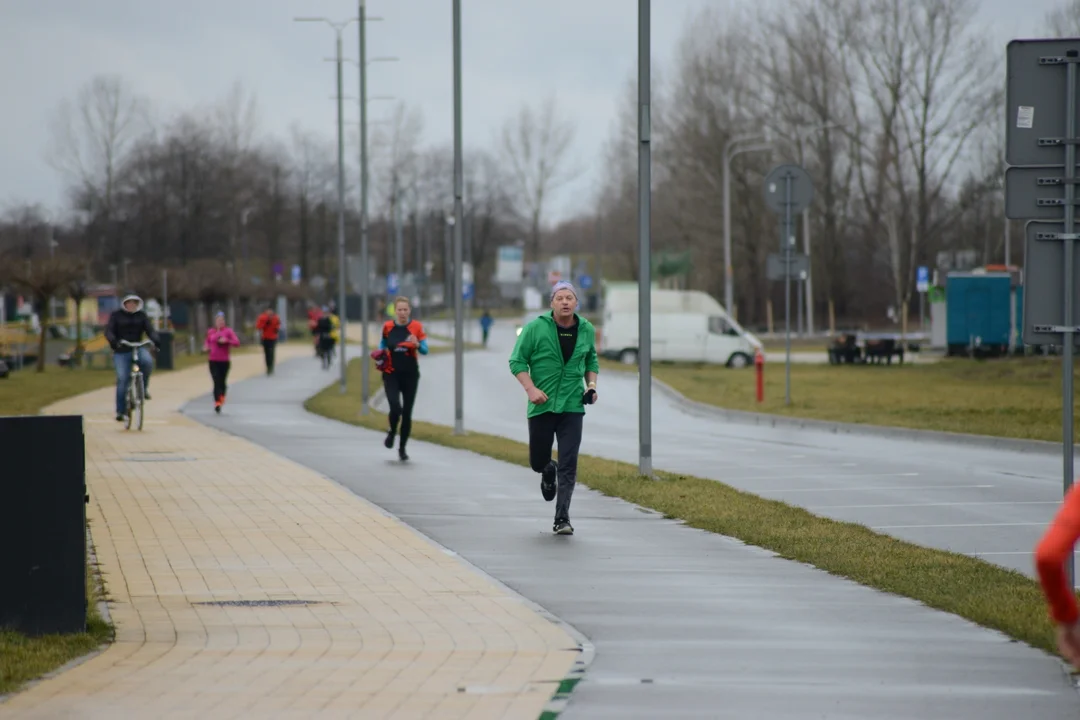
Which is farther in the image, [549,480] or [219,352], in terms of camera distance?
[219,352]

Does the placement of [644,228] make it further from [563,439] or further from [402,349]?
[563,439]

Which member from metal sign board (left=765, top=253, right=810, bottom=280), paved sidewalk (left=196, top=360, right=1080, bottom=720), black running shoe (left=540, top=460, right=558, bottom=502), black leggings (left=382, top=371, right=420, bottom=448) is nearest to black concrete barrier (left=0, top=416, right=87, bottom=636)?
paved sidewalk (left=196, top=360, right=1080, bottom=720)

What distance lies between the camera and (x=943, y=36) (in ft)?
205

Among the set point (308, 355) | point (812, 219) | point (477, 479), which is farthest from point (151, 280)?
point (477, 479)

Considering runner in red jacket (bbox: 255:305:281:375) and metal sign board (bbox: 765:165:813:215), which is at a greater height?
metal sign board (bbox: 765:165:813:215)

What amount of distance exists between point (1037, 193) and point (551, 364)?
3847mm

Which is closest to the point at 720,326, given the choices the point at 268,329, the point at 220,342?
the point at 268,329

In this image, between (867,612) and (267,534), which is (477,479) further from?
(867,612)

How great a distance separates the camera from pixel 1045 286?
28.2 feet

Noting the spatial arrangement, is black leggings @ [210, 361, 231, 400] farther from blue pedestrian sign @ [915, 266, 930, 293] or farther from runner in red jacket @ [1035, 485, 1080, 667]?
blue pedestrian sign @ [915, 266, 930, 293]

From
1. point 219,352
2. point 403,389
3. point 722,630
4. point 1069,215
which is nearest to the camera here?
point 722,630

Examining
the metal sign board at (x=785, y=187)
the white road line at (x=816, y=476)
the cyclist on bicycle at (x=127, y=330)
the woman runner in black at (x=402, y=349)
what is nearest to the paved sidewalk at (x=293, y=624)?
the woman runner in black at (x=402, y=349)

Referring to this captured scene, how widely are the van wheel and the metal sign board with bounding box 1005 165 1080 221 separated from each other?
4433 cm

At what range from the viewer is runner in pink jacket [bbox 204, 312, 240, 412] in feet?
92.2
